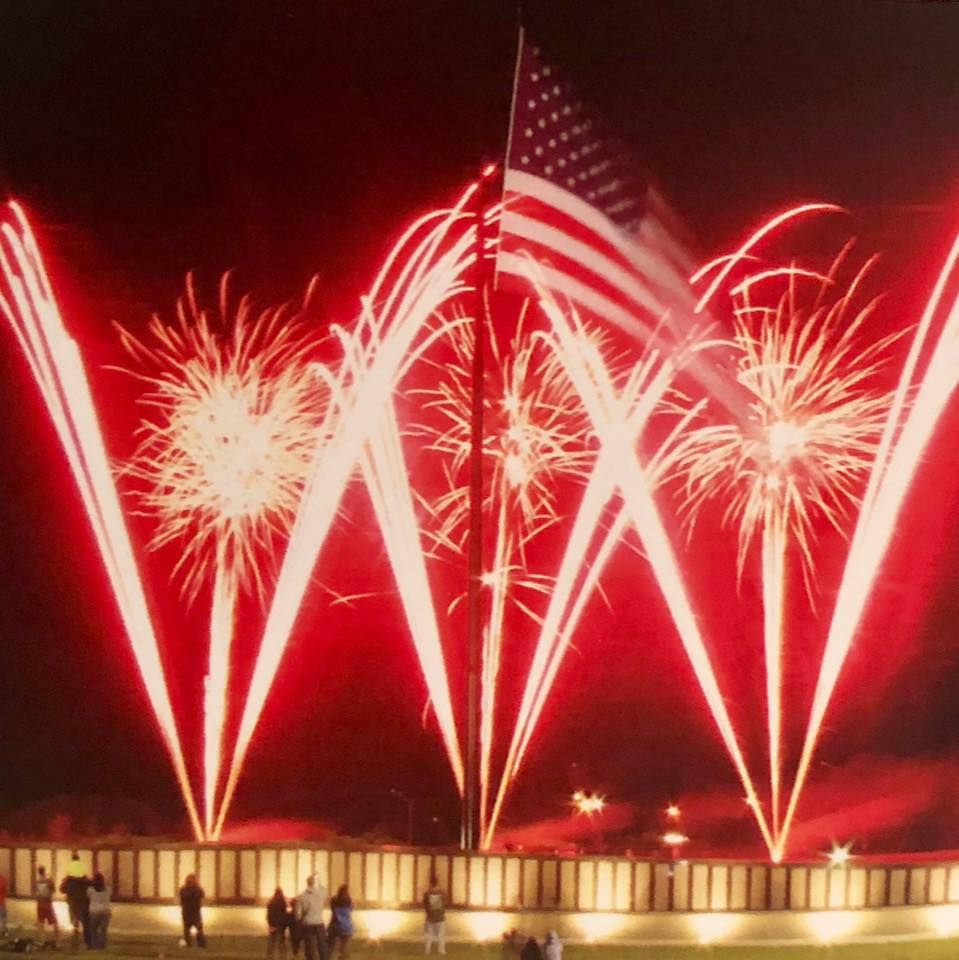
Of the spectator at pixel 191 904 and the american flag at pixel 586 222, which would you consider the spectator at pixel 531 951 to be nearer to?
the spectator at pixel 191 904

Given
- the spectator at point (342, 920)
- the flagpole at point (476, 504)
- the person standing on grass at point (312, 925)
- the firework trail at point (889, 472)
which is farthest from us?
the firework trail at point (889, 472)

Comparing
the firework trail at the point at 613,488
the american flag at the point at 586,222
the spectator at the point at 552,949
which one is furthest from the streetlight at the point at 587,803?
the spectator at the point at 552,949

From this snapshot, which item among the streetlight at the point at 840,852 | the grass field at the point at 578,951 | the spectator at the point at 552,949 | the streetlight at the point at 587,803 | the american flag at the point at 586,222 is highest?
the american flag at the point at 586,222

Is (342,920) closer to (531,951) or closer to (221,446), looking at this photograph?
(531,951)

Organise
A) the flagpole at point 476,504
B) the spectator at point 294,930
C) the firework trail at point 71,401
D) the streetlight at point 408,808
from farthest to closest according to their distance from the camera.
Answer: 1. the streetlight at point 408,808
2. the firework trail at point 71,401
3. the flagpole at point 476,504
4. the spectator at point 294,930

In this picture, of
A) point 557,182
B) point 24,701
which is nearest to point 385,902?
point 24,701

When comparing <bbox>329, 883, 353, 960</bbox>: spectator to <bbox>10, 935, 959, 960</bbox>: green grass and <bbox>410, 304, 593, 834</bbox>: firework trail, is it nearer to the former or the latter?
<bbox>10, 935, 959, 960</bbox>: green grass

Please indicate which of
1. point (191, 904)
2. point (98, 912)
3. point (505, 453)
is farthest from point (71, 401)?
point (191, 904)
